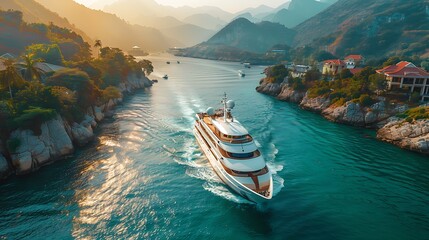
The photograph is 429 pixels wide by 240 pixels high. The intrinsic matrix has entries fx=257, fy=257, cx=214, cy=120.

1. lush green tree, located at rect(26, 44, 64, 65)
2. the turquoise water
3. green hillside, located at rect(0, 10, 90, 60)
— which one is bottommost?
the turquoise water

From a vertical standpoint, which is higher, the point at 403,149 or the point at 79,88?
the point at 79,88

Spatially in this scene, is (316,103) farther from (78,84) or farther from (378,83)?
(78,84)

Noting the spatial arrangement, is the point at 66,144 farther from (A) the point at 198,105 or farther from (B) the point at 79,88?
(A) the point at 198,105

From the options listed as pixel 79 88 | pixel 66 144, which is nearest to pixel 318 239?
pixel 66 144

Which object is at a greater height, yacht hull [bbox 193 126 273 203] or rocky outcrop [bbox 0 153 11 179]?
rocky outcrop [bbox 0 153 11 179]

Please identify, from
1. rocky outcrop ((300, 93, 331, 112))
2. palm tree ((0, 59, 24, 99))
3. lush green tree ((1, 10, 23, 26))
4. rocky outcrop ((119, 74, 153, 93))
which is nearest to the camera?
palm tree ((0, 59, 24, 99))

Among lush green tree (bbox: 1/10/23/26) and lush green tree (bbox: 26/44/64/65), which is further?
lush green tree (bbox: 1/10/23/26)

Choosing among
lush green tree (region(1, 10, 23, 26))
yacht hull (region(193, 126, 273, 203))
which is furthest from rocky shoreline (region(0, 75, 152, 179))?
lush green tree (region(1, 10, 23, 26))

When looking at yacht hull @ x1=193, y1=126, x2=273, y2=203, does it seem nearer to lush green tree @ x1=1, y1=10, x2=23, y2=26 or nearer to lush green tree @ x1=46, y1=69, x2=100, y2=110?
lush green tree @ x1=46, y1=69, x2=100, y2=110
